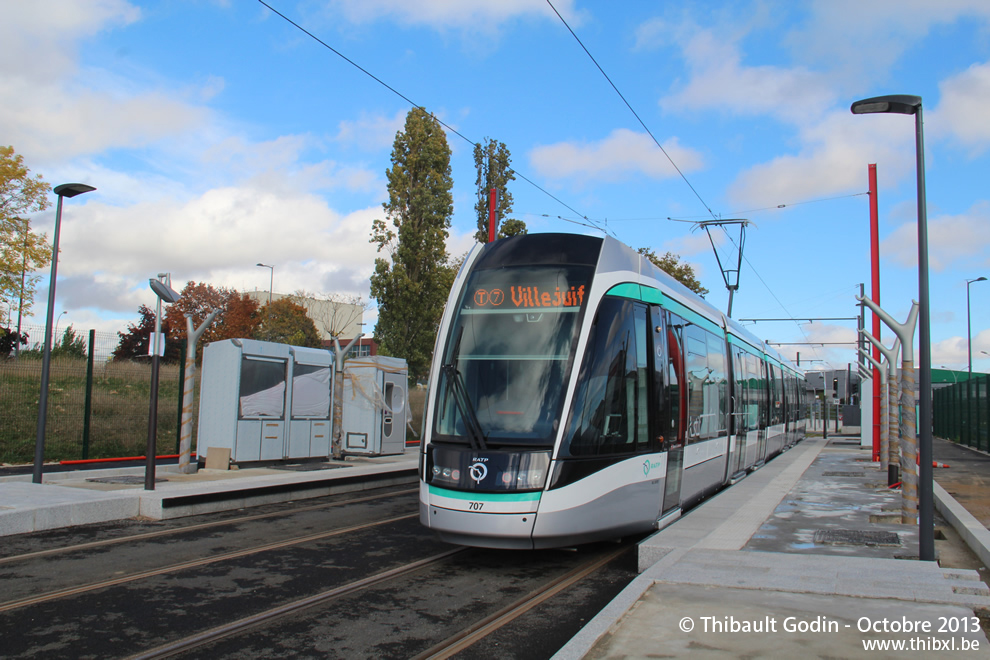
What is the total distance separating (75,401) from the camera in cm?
Result: 1684

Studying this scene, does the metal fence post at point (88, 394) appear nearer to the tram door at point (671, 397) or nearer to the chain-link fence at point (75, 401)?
the chain-link fence at point (75, 401)

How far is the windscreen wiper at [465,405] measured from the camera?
7254 mm

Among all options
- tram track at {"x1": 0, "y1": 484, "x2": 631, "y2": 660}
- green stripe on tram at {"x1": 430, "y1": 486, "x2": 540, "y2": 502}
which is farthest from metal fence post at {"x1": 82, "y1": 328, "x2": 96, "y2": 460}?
green stripe on tram at {"x1": 430, "y1": 486, "x2": 540, "y2": 502}

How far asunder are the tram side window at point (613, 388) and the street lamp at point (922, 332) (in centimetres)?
269

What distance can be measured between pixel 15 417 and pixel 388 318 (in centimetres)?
1775

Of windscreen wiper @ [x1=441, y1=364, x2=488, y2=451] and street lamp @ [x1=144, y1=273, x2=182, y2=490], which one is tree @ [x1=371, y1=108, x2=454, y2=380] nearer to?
street lamp @ [x1=144, y1=273, x2=182, y2=490]

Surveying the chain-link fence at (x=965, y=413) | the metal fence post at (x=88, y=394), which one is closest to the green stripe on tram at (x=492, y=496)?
the metal fence post at (x=88, y=394)

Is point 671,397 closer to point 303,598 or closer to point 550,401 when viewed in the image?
point 550,401

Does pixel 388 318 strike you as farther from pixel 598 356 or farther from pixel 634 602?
pixel 634 602

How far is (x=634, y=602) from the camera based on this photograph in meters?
5.51

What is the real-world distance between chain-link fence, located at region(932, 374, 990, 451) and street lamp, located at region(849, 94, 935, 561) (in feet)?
64.0

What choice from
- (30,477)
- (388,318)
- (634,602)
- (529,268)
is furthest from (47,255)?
(634,602)

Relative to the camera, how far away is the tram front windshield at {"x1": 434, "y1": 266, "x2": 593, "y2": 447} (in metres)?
7.27

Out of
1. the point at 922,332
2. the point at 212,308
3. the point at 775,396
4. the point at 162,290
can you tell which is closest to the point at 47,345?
the point at 162,290
